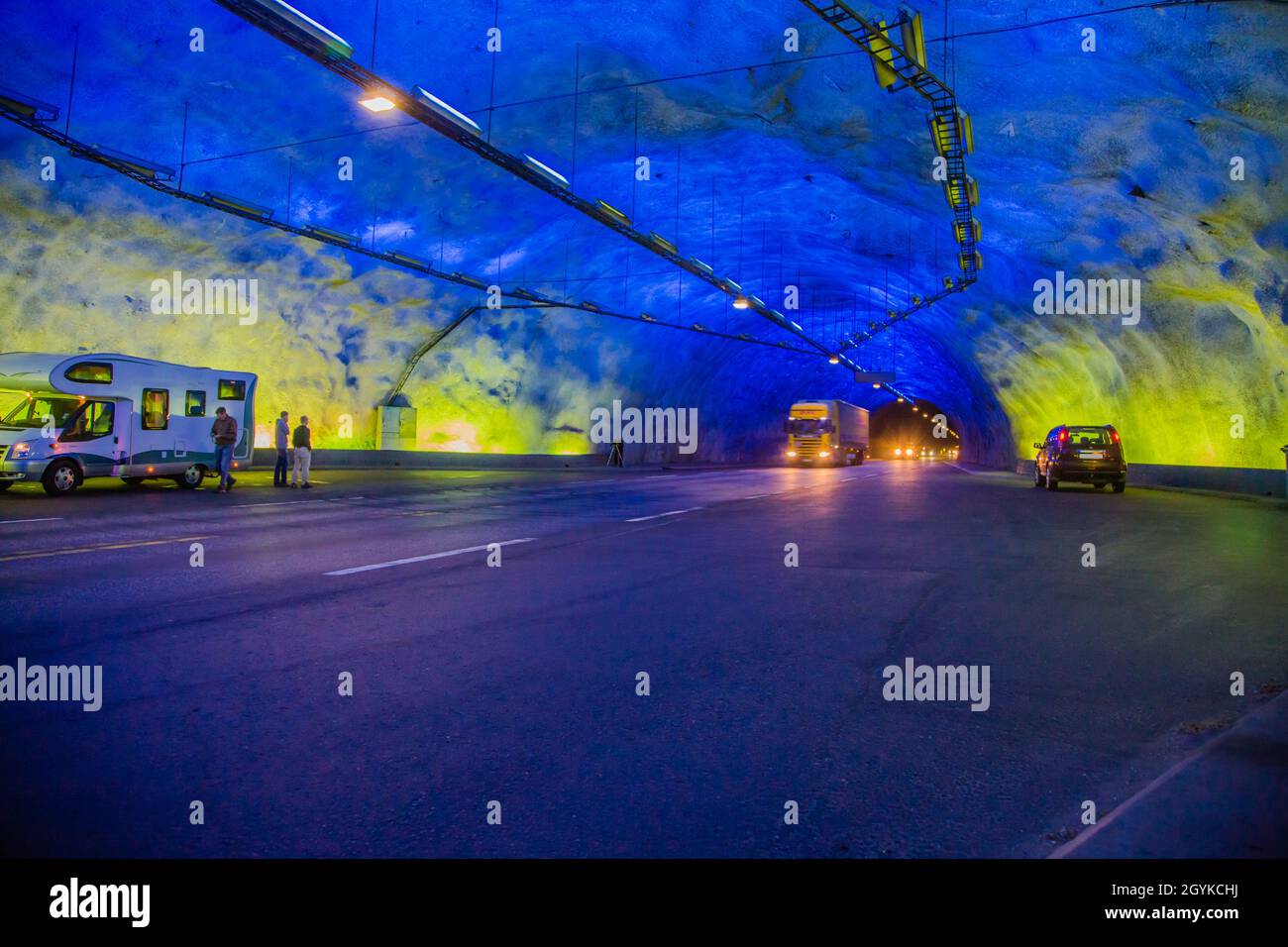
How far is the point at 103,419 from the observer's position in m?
18.5

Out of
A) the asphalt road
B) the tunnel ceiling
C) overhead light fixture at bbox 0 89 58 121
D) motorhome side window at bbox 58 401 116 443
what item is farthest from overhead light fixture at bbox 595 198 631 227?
the asphalt road

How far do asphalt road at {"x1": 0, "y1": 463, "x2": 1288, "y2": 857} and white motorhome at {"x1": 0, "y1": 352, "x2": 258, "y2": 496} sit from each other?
9.32 m

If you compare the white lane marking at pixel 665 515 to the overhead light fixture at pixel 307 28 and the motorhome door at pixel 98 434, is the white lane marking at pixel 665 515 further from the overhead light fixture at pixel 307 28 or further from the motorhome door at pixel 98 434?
the motorhome door at pixel 98 434

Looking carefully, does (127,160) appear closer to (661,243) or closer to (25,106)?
(25,106)

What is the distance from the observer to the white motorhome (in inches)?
683

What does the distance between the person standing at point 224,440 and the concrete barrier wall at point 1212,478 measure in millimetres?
26001

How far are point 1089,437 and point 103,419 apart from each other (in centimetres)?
2635

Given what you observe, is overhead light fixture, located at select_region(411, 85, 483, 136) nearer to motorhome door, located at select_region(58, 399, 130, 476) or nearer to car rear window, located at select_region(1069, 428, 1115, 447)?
motorhome door, located at select_region(58, 399, 130, 476)

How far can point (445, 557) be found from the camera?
8.99 meters

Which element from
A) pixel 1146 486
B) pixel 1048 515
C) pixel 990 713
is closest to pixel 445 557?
pixel 990 713

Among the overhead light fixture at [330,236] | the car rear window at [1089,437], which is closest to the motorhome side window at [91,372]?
the overhead light fixture at [330,236]

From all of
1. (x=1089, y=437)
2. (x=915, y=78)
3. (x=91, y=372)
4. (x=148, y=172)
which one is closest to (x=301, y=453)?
(x=91, y=372)
